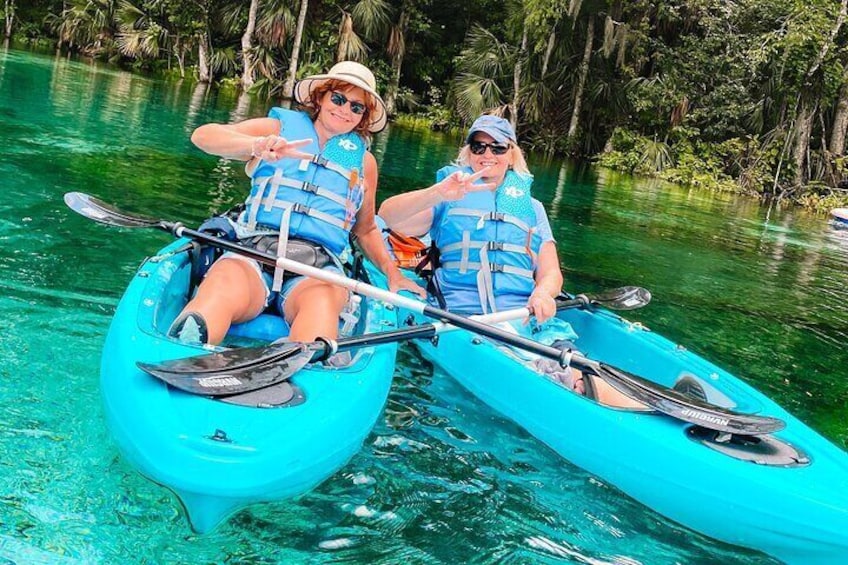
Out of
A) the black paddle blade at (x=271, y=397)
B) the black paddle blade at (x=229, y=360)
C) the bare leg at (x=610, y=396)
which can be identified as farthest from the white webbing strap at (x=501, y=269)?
the black paddle blade at (x=271, y=397)

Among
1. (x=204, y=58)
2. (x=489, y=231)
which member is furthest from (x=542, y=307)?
(x=204, y=58)

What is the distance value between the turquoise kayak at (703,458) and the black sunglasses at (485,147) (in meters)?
0.94

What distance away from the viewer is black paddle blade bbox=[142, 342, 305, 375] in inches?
99.9

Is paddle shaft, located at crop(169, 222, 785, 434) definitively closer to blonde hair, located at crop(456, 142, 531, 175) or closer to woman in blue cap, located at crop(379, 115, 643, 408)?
woman in blue cap, located at crop(379, 115, 643, 408)

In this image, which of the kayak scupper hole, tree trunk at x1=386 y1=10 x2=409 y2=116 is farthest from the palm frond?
the kayak scupper hole

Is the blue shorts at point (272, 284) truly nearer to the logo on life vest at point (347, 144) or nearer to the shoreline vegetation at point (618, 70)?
the logo on life vest at point (347, 144)

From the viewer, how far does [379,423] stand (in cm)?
342

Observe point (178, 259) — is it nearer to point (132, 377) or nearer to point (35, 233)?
point (132, 377)

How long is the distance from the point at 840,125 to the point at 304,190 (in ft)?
62.8

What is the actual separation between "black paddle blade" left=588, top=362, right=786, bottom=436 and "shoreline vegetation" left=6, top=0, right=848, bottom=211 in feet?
52.5

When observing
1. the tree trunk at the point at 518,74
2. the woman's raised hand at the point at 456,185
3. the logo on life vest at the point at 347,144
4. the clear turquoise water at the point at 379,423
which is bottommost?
the clear turquoise water at the point at 379,423

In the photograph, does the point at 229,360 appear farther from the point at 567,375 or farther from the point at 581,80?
the point at 581,80

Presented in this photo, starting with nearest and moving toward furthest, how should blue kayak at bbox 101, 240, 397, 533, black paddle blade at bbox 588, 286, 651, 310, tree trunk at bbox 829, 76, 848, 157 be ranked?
blue kayak at bbox 101, 240, 397, 533
black paddle blade at bbox 588, 286, 651, 310
tree trunk at bbox 829, 76, 848, 157

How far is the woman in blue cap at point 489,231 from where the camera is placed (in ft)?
13.4
